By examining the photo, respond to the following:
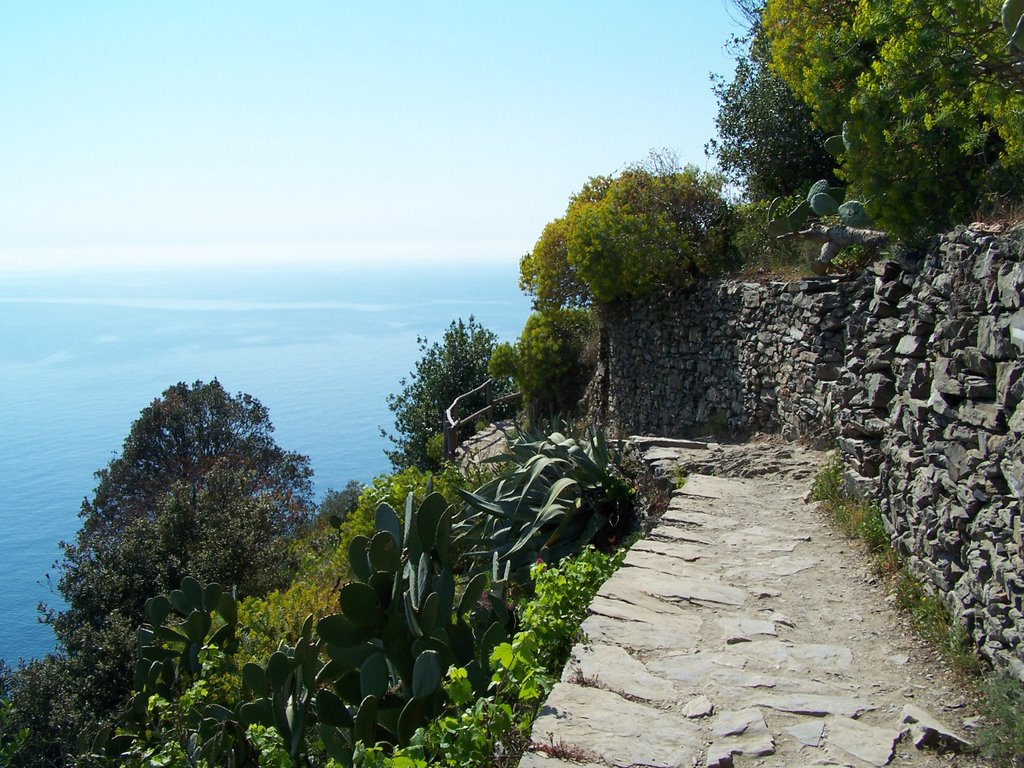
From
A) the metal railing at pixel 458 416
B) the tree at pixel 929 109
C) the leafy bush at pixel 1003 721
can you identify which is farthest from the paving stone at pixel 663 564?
the metal railing at pixel 458 416

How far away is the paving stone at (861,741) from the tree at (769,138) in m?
8.20

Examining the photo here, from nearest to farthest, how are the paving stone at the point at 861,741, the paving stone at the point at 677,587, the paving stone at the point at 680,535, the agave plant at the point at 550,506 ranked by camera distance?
the paving stone at the point at 861,741
the paving stone at the point at 677,587
the paving stone at the point at 680,535
the agave plant at the point at 550,506

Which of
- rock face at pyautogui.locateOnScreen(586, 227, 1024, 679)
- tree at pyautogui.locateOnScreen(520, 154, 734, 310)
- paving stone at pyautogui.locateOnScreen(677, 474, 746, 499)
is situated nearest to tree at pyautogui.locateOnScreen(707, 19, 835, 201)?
tree at pyautogui.locateOnScreen(520, 154, 734, 310)

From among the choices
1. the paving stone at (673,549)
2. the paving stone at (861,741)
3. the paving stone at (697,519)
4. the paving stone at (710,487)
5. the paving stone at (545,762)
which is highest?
the paving stone at (710,487)

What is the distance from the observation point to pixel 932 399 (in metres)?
3.73

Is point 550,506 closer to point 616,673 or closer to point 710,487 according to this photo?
point 710,487

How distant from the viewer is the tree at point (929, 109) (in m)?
4.71

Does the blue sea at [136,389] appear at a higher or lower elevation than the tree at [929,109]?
lower

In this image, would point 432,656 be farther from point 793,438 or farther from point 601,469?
point 793,438

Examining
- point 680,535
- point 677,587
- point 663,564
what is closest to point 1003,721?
point 677,587

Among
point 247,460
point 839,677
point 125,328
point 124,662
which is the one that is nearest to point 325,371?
point 125,328

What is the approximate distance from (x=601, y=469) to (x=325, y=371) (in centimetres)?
13127

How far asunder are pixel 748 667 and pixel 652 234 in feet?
26.1

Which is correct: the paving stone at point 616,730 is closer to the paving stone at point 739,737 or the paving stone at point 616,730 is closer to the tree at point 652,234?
the paving stone at point 739,737
